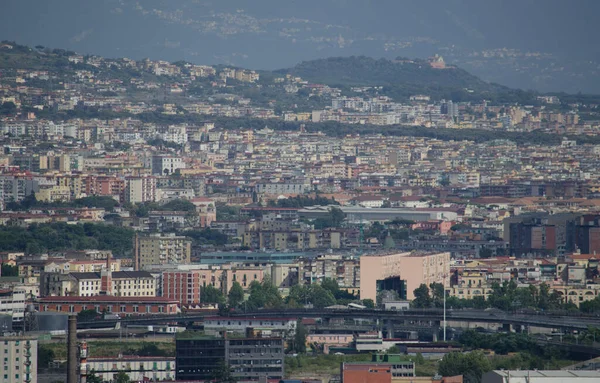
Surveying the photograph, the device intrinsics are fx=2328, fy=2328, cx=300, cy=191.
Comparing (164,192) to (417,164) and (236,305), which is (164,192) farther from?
(236,305)

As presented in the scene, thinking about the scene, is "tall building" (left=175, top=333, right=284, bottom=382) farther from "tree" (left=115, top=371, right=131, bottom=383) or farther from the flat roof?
the flat roof

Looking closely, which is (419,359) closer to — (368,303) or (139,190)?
(368,303)

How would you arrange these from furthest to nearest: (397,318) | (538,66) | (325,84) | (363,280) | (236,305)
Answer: (538,66) < (325,84) < (363,280) < (236,305) < (397,318)

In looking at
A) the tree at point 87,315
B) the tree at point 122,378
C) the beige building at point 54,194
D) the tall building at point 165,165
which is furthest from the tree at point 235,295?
the tall building at point 165,165

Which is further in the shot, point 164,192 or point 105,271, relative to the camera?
point 164,192

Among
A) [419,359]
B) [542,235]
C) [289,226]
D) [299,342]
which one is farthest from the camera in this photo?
[289,226]

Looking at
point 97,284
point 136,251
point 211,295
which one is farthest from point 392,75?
point 97,284

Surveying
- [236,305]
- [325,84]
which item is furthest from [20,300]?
[325,84]

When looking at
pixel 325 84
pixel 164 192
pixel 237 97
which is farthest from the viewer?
pixel 325 84

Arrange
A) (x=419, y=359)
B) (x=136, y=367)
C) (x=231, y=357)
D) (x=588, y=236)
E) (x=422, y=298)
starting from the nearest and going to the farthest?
(x=231, y=357) < (x=136, y=367) < (x=419, y=359) < (x=422, y=298) < (x=588, y=236)
